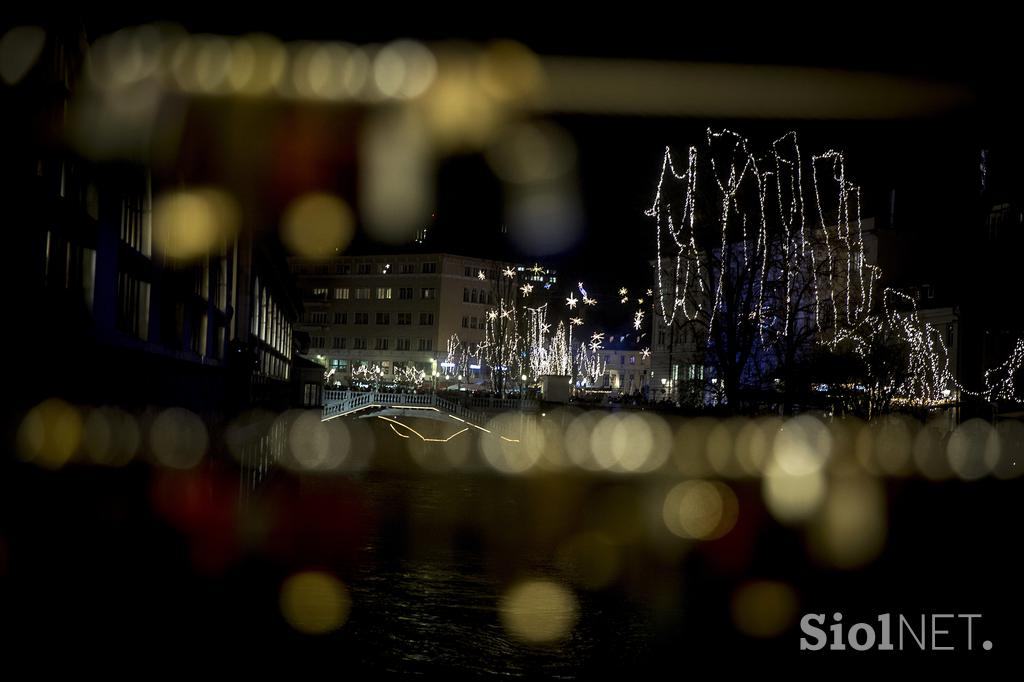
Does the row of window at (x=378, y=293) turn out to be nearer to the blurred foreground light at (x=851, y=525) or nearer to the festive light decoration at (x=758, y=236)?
the festive light decoration at (x=758, y=236)

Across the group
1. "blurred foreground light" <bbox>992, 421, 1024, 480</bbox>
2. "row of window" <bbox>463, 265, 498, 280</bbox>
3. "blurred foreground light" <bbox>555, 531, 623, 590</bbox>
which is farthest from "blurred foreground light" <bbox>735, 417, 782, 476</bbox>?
"row of window" <bbox>463, 265, 498, 280</bbox>

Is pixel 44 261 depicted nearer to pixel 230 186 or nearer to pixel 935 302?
pixel 230 186

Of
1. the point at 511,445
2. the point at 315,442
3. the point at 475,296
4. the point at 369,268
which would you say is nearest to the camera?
the point at 315,442

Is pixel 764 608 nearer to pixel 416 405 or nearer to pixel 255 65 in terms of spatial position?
pixel 255 65

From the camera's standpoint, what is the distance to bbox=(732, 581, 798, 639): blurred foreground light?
10258 millimetres

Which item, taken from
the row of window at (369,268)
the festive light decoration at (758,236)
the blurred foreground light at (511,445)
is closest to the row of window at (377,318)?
the row of window at (369,268)

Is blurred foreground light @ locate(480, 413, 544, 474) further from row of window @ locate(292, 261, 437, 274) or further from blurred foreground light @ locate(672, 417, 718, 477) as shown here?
row of window @ locate(292, 261, 437, 274)

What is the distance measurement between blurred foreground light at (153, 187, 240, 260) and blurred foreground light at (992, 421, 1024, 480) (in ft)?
78.9

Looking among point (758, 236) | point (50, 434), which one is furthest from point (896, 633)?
point (758, 236)

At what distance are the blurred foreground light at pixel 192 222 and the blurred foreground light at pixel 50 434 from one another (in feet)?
14.2

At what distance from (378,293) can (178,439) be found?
11055 centimetres

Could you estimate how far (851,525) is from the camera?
19.5 m

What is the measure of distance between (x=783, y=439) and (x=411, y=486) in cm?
1652

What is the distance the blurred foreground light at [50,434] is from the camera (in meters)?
6.21
